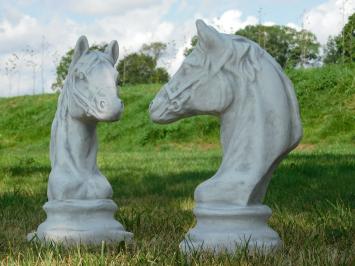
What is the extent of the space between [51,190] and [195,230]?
116 centimetres

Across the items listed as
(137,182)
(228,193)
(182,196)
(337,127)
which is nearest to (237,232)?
(228,193)

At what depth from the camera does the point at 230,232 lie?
12.9ft

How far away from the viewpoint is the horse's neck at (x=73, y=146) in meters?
4.70

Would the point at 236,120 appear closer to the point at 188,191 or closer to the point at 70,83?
the point at 70,83

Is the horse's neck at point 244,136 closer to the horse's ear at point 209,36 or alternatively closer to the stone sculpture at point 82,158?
the horse's ear at point 209,36

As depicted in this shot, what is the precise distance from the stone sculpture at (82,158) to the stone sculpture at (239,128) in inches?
27.7

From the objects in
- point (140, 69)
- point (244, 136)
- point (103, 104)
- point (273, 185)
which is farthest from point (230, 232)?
point (140, 69)

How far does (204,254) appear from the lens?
12.5ft

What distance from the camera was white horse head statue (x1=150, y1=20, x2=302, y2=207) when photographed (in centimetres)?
395

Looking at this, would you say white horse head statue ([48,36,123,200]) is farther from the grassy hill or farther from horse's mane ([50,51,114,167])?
the grassy hill

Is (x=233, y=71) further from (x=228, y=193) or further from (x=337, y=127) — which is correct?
(x=337, y=127)

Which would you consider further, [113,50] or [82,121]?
[113,50]

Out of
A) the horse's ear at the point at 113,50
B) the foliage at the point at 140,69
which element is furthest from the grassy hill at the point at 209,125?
the foliage at the point at 140,69

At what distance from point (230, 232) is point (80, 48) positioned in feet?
5.62
